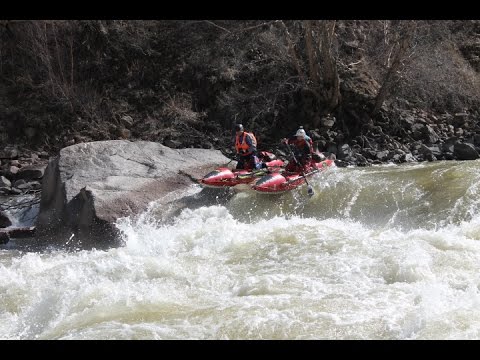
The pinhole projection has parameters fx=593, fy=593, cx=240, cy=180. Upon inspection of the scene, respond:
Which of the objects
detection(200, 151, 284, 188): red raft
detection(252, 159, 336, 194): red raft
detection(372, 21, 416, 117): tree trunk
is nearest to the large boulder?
detection(200, 151, 284, 188): red raft

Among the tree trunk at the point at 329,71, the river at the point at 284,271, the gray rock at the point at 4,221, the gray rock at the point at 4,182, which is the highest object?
the tree trunk at the point at 329,71

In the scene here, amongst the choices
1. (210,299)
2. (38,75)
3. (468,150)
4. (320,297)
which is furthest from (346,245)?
(38,75)

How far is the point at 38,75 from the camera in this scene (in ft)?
55.3

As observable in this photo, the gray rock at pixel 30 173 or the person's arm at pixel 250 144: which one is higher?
the person's arm at pixel 250 144

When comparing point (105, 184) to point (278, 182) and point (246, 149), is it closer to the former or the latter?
point (246, 149)

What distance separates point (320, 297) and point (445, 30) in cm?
1278

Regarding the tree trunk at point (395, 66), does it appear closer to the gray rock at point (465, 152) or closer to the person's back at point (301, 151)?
the gray rock at point (465, 152)

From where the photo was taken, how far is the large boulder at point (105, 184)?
29.6ft

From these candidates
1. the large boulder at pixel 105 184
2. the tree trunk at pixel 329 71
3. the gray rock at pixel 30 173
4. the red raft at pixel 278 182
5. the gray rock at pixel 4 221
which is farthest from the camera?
the tree trunk at pixel 329 71

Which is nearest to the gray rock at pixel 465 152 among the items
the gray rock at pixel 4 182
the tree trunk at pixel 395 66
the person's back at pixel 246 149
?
the tree trunk at pixel 395 66

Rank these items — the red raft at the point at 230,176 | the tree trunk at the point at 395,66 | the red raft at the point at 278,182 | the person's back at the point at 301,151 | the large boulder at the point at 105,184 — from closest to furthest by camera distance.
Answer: the large boulder at the point at 105,184 < the red raft at the point at 278,182 < the red raft at the point at 230,176 < the person's back at the point at 301,151 < the tree trunk at the point at 395,66

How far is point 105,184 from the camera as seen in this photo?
9.78 m

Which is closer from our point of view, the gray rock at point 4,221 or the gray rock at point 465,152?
the gray rock at point 4,221
